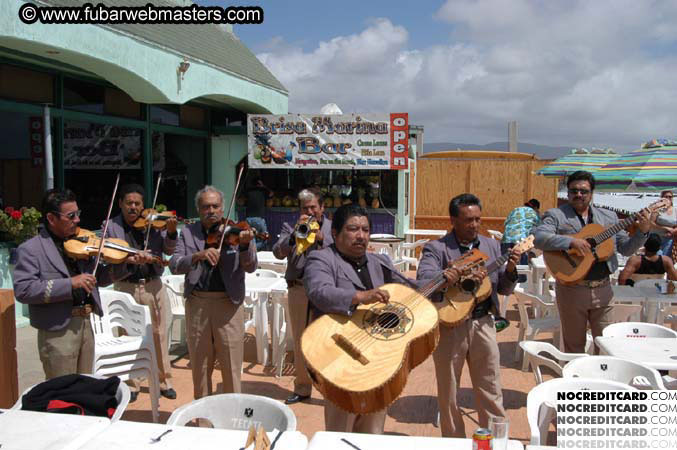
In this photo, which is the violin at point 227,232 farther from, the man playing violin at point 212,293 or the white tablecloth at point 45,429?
the white tablecloth at point 45,429

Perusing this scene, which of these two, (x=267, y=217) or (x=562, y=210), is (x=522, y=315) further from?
(x=267, y=217)

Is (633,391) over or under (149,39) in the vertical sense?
under

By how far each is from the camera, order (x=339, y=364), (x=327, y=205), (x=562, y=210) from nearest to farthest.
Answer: (x=339, y=364), (x=562, y=210), (x=327, y=205)

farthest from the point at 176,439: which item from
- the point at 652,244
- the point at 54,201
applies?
the point at 652,244

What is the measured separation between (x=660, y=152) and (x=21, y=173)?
8792 mm

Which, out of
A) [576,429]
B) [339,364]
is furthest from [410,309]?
[576,429]

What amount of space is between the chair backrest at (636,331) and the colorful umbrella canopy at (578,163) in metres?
5.47

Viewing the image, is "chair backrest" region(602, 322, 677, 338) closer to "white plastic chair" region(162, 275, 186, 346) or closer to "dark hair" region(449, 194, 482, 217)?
"dark hair" region(449, 194, 482, 217)

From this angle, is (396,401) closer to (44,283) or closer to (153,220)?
(153,220)

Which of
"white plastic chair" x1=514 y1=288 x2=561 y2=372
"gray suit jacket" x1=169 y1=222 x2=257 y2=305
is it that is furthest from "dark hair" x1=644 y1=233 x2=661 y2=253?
"gray suit jacket" x1=169 y1=222 x2=257 y2=305

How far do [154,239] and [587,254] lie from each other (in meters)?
3.58

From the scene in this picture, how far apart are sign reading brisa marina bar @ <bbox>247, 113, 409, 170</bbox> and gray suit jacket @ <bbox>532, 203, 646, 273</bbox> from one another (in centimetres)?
579

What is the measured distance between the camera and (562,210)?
4.63m

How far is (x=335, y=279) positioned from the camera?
2930mm
